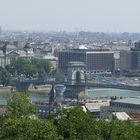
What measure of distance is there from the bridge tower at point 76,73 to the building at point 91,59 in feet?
31.1

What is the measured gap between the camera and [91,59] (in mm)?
72438

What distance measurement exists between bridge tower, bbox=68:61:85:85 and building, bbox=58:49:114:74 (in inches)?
374

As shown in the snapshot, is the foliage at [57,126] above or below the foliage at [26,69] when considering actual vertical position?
above

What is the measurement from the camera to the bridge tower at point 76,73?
56.0 metres

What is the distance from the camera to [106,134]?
1580cm

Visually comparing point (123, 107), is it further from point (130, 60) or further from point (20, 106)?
point (130, 60)

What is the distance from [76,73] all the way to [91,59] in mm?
14424

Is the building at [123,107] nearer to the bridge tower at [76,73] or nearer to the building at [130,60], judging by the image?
the bridge tower at [76,73]

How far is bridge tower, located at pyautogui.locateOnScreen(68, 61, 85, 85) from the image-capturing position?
56.0 m

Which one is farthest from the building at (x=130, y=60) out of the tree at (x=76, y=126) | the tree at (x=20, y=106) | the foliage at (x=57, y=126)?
the tree at (x=76, y=126)

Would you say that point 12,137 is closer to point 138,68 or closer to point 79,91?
point 79,91

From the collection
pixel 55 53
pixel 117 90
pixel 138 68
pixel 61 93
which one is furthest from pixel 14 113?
pixel 55 53

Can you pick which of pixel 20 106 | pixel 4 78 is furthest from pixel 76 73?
pixel 20 106

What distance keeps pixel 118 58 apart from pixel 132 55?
2.17 meters
